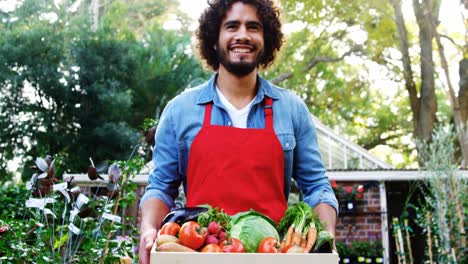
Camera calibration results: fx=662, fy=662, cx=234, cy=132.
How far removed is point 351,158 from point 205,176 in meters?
12.5

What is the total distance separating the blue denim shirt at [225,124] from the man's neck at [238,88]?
30mm

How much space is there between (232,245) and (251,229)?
0.37 feet

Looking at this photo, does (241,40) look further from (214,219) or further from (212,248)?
(212,248)

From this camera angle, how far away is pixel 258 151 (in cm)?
189

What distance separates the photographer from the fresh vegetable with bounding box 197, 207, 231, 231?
1599 millimetres

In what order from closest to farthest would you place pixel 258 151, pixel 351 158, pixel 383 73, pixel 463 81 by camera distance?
pixel 258 151
pixel 463 81
pixel 351 158
pixel 383 73

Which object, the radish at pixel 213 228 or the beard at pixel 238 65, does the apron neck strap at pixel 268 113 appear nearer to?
the beard at pixel 238 65

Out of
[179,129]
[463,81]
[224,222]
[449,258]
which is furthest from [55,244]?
[463,81]

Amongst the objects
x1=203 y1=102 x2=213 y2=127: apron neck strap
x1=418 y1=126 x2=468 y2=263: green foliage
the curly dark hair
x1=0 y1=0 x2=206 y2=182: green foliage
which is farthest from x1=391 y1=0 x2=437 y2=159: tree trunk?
x1=203 y1=102 x2=213 y2=127: apron neck strap

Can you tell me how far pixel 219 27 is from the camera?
207 centimetres

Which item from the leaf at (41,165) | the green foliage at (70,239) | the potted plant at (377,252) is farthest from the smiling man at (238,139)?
the potted plant at (377,252)

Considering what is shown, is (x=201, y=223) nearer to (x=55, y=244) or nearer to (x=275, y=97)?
(x=275, y=97)

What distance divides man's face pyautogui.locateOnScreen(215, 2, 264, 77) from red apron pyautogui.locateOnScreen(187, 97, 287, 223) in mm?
198

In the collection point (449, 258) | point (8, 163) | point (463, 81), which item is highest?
point (463, 81)
